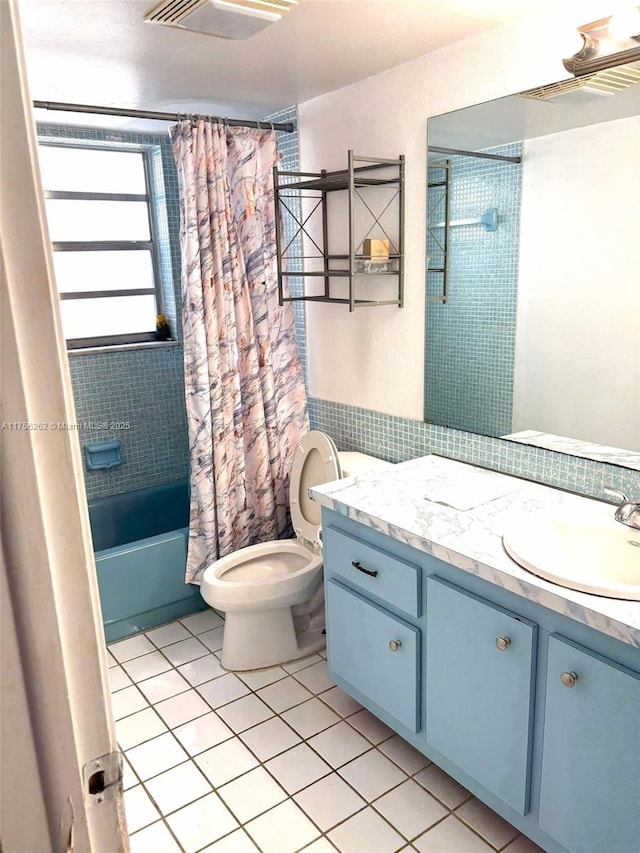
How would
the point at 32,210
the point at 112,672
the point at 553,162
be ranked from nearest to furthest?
the point at 32,210 < the point at 553,162 < the point at 112,672

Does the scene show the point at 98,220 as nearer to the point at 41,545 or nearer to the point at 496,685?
the point at 496,685

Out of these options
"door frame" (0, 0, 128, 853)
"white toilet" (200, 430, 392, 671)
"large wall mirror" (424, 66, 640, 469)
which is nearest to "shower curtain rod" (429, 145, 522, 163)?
"large wall mirror" (424, 66, 640, 469)

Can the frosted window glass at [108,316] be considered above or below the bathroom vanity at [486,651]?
above

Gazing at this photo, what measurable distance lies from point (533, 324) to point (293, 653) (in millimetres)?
1585

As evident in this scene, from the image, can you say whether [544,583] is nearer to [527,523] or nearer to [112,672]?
[527,523]

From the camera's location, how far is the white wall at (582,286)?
1.88 metres

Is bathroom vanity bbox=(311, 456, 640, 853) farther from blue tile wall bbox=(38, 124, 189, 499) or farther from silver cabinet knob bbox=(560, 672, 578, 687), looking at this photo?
blue tile wall bbox=(38, 124, 189, 499)

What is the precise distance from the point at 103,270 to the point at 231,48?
6.11 feet

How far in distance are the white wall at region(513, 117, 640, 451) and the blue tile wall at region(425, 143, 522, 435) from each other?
6 centimetres

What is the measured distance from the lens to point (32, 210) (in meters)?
0.50

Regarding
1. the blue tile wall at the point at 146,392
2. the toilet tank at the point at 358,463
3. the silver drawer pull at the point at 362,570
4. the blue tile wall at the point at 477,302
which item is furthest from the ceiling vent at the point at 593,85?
the blue tile wall at the point at 146,392

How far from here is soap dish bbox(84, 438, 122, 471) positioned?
3.53 meters

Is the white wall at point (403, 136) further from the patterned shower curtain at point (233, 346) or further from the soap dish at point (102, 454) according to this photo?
the soap dish at point (102, 454)

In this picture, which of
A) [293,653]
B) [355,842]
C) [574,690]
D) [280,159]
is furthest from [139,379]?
[574,690]
